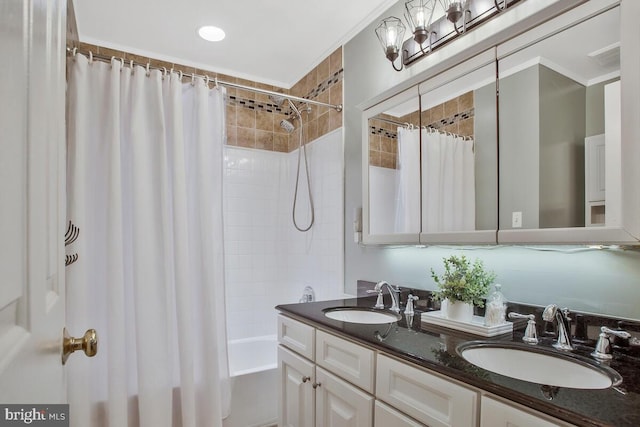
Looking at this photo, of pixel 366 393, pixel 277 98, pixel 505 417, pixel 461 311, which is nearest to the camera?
pixel 505 417

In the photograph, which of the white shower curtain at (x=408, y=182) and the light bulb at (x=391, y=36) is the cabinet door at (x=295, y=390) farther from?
the light bulb at (x=391, y=36)

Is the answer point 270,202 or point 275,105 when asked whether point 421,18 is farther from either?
point 270,202

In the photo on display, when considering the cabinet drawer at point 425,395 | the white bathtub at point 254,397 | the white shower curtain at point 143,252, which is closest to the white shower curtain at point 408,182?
the cabinet drawer at point 425,395

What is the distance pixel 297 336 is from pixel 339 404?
1.28 feet

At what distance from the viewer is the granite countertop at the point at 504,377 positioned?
81 cm

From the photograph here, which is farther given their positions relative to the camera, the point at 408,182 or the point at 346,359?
the point at 408,182

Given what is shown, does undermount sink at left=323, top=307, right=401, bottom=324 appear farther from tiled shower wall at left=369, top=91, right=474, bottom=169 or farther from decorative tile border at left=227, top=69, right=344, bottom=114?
decorative tile border at left=227, top=69, right=344, bottom=114

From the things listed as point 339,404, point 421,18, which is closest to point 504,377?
point 339,404

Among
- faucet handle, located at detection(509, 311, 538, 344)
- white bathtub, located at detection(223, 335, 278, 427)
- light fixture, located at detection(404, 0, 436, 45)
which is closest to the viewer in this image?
faucet handle, located at detection(509, 311, 538, 344)

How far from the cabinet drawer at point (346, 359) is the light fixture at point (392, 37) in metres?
1.40

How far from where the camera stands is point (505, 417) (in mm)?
934

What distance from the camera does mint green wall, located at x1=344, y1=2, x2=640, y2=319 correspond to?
120 cm

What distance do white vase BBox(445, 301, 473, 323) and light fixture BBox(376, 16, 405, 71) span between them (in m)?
1.23

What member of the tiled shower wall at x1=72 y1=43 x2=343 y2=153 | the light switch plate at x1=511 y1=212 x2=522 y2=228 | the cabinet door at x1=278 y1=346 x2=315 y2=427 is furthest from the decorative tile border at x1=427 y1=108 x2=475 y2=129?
the cabinet door at x1=278 y1=346 x2=315 y2=427
